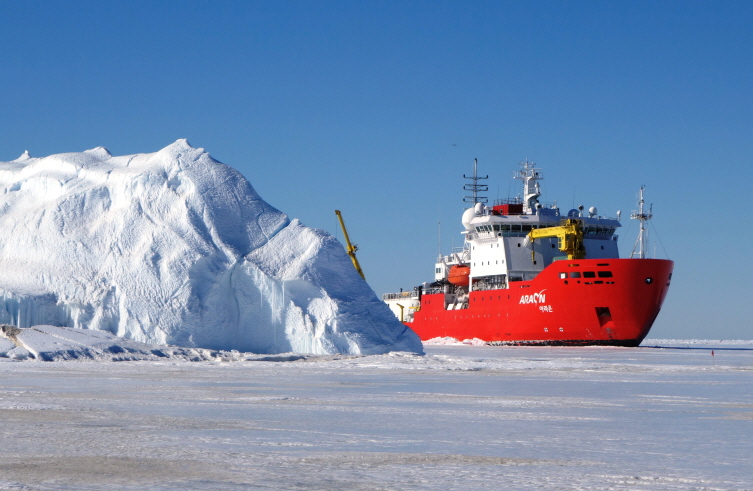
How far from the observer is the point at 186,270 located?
20281 millimetres

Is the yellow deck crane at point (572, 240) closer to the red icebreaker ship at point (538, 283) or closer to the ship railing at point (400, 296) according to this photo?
the red icebreaker ship at point (538, 283)

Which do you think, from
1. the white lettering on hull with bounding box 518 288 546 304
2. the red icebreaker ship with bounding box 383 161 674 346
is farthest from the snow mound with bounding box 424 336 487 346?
the white lettering on hull with bounding box 518 288 546 304

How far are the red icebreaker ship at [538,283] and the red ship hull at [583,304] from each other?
1.5 inches

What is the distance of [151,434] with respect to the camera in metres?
8.02

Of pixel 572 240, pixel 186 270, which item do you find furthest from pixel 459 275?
pixel 186 270

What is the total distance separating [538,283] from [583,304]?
2388 mm

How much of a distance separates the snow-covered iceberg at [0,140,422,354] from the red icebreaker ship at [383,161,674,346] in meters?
13.8

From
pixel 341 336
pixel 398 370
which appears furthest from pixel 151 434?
pixel 341 336

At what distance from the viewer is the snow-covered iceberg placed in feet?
66.7

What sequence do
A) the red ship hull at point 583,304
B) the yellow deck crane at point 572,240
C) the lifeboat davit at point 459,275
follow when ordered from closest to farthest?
the red ship hull at point 583,304, the yellow deck crane at point 572,240, the lifeboat davit at point 459,275

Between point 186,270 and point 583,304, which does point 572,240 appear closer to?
point 583,304

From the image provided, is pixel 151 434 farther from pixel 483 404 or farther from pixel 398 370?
pixel 398 370

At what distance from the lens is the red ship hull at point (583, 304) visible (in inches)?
1325

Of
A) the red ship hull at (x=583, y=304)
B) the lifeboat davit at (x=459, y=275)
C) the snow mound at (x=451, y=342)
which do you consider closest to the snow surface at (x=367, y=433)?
the red ship hull at (x=583, y=304)
